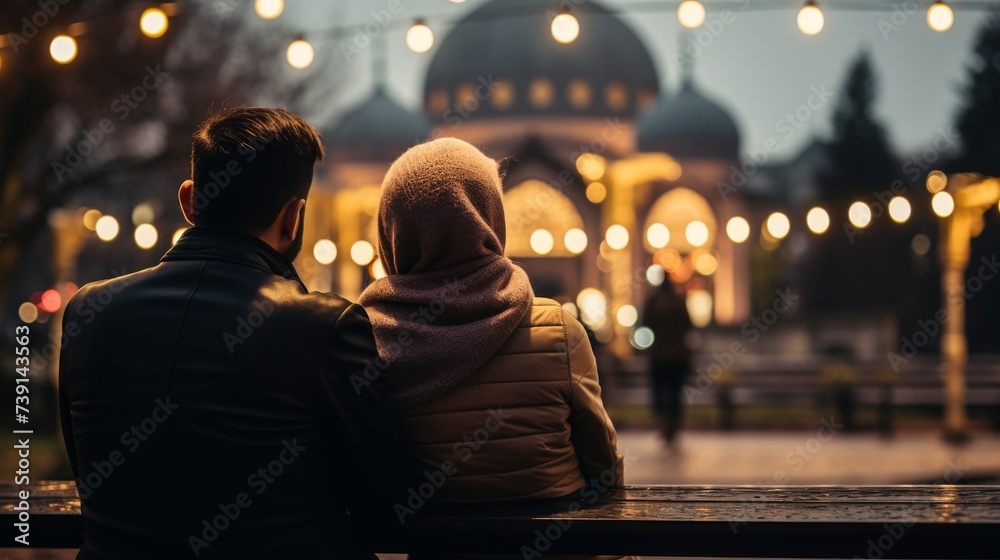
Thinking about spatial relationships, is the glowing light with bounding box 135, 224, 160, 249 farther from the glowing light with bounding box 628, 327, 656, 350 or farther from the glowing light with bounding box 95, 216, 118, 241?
the glowing light with bounding box 628, 327, 656, 350

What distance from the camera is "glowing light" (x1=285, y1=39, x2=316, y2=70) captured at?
9266mm

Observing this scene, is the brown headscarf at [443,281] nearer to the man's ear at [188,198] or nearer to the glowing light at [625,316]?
the man's ear at [188,198]

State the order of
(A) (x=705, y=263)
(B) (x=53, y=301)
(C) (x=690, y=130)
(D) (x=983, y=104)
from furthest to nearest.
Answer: (C) (x=690, y=130), (A) (x=705, y=263), (D) (x=983, y=104), (B) (x=53, y=301)

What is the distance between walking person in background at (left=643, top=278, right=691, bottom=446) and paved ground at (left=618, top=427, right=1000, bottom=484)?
0.71 meters

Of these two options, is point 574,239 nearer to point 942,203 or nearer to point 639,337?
point 942,203

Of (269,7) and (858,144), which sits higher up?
(858,144)

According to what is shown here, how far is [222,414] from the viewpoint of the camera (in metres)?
2.53

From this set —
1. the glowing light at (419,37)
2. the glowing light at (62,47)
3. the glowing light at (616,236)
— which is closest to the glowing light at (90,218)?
the glowing light at (616,236)

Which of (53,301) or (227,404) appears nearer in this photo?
(227,404)

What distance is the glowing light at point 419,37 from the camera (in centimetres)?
921

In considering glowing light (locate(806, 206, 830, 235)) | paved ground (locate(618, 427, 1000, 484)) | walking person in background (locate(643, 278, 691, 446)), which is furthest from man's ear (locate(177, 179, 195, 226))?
glowing light (locate(806, 206, 830, 235))

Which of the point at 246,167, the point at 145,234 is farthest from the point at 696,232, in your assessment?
the point at 246,167

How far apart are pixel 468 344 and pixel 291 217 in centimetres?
51

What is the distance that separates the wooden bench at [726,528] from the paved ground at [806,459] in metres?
7.82
